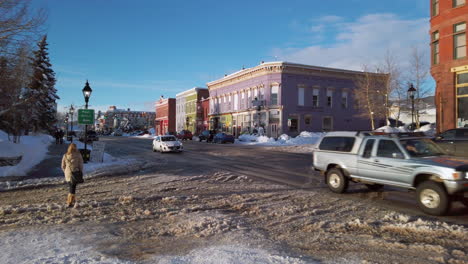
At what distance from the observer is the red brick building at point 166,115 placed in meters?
86.7

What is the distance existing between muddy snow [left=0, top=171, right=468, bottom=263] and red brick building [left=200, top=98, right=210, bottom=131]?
54170 mm

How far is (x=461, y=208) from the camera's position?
25.0ft

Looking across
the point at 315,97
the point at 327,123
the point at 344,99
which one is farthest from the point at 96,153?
the point at 344,99

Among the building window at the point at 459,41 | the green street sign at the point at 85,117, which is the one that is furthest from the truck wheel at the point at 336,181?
the building window at the point at 459,41

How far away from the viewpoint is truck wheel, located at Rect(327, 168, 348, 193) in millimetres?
9523

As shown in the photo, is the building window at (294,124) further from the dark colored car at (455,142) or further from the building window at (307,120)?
the dark colored car at (455,142)

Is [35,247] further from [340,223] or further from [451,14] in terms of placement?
[451,14]

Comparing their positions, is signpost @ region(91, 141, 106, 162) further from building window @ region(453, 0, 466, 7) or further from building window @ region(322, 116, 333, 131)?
building window @ region(322, 116, 333, 131)

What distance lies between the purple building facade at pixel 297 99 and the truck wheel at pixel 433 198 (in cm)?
3398

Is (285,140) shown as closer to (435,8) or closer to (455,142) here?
(435,8)

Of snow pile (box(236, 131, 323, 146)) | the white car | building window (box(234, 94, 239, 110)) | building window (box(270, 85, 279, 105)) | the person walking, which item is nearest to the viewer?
the person walking

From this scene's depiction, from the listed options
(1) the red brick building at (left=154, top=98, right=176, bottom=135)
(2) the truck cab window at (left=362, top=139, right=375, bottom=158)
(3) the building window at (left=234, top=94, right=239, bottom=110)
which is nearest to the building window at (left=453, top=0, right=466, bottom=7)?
(2) the truck cab window at (left=362, top=139, right=375, bottom=158)

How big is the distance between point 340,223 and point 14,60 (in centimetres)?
1586

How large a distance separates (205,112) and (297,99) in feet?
84.2
